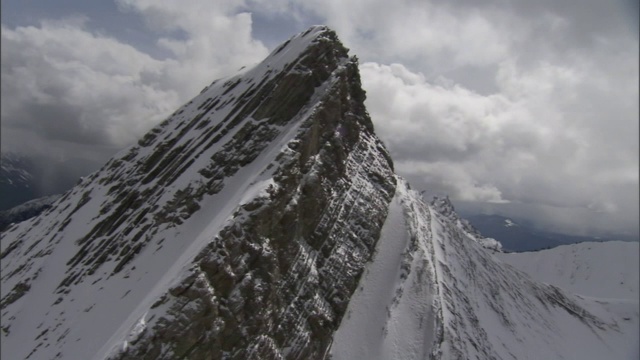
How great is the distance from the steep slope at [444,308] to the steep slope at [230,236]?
2.95 meters

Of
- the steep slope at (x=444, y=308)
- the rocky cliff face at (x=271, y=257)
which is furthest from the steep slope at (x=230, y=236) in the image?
the steep slope at (x=444, y=308)

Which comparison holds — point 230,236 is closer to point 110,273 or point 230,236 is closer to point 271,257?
point 271,257

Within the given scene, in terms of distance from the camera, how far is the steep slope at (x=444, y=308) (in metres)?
47.5

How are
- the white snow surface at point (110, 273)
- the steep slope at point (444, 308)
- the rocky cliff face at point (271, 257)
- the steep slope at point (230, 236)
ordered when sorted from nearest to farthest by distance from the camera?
the steep slope at point (230, 236) → the rocky cliff face at point (271, 257) → the white snow surface at point (110, 273) → the steep slope at point (444, 308)

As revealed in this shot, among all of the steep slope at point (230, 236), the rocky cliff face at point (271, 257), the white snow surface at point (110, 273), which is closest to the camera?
the steep slope at point (230, 236)

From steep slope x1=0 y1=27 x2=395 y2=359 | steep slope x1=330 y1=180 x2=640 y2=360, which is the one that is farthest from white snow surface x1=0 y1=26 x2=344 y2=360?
steep slope x1=330 y1=180 x2=640 y2=360

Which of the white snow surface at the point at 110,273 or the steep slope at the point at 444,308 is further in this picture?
the steep slope at the point at 444,308

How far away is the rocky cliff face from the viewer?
37656 mm

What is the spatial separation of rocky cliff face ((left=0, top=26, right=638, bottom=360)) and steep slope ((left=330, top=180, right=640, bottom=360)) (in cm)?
23

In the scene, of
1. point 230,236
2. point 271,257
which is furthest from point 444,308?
point 230,236

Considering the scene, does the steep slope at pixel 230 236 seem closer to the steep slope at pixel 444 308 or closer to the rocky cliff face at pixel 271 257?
the rocky cliff face at pixel 271 257

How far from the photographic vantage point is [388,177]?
62.7 metres

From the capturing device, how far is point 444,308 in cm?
5231

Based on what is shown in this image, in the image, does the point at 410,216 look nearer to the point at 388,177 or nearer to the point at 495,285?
the point at 388,177
